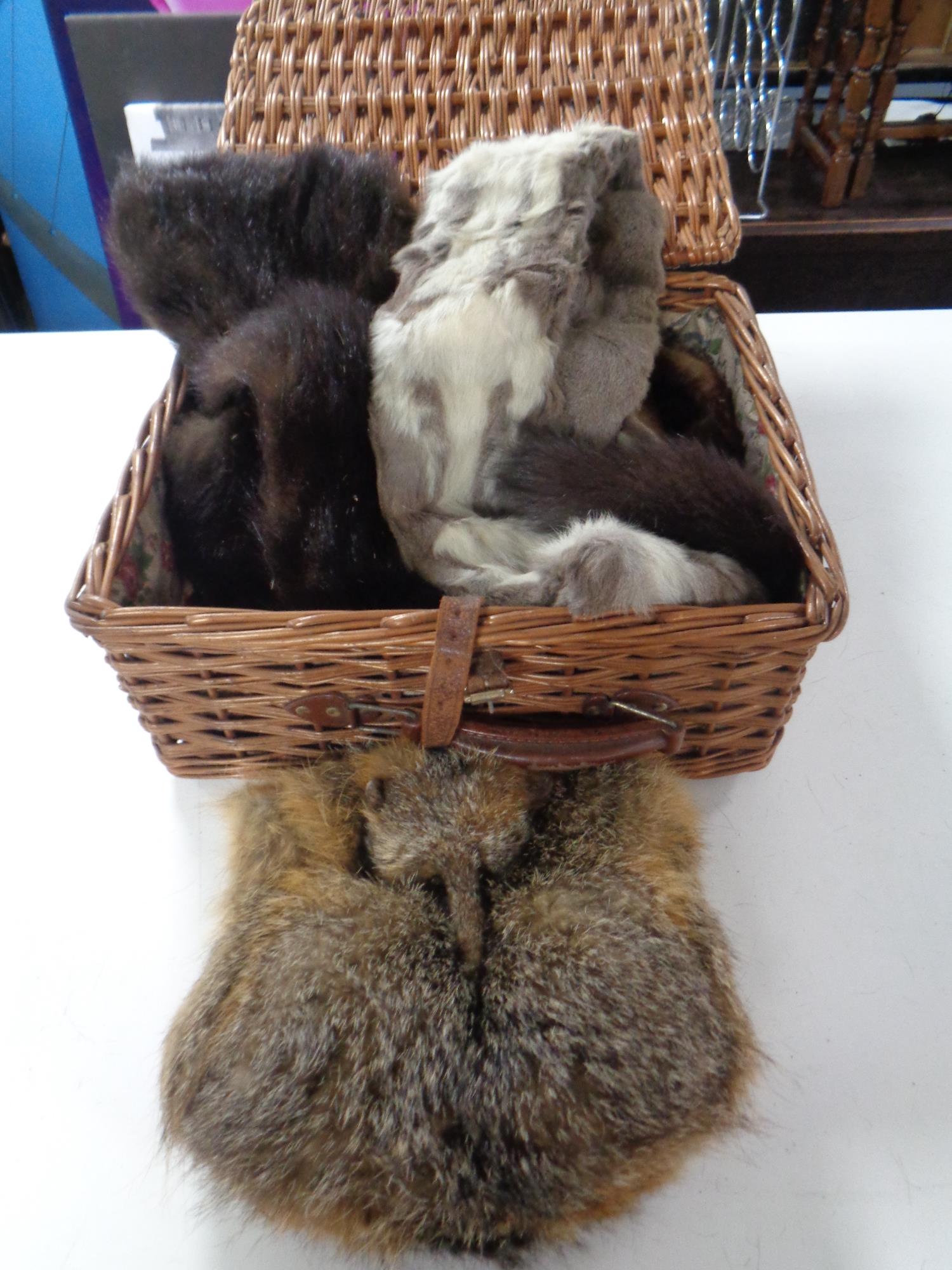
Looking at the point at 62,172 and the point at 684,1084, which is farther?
the point at 62,172

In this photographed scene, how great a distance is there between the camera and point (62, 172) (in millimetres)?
1270

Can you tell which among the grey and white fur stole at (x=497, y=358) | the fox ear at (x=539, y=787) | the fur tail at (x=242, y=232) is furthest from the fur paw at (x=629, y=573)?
the fur tail at (x=242, y=232)

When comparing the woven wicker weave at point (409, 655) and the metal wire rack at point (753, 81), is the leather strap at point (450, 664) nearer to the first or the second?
the woven wicker weave at point (409, 655)

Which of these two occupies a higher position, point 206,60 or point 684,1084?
point 206,60

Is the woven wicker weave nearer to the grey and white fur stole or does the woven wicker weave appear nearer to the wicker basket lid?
the grey and white fur stole

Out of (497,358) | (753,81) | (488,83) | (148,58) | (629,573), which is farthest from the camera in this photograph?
(753,81)

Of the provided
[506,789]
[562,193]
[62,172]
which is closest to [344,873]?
Answer: [506,789]

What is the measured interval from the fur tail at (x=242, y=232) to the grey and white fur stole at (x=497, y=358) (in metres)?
0.07

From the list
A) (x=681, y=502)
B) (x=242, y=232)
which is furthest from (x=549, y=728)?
(x=242, y=232)

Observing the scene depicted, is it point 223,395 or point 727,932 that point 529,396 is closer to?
point 223,395

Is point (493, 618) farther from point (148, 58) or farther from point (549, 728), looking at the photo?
point (148, 58)

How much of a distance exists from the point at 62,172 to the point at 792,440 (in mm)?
1211

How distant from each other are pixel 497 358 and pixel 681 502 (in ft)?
0.51

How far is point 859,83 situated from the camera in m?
1.16
